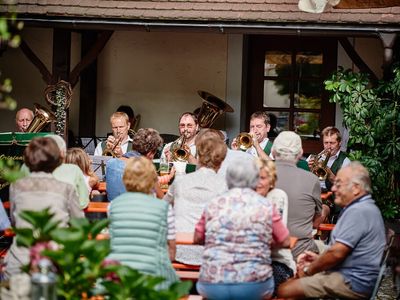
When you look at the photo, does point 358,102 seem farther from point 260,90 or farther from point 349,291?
point 349,291

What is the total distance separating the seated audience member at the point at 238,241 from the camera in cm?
724

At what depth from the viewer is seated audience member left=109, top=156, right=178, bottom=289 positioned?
7.30 m

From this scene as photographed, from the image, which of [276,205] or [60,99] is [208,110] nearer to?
[60,99]

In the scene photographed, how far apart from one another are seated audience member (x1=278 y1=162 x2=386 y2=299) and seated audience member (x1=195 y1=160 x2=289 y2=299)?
23.3 inches

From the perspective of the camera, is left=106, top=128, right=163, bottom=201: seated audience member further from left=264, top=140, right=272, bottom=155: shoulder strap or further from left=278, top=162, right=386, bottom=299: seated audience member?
left=278, top=162, right=386, bottom=299: seated audience member

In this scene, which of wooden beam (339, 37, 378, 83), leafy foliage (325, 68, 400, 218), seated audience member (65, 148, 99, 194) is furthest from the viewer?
wooden beam (339, 37, 378, 83)

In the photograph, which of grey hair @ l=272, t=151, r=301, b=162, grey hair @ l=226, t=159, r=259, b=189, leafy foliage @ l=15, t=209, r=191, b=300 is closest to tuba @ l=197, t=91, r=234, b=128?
grey hair @ l=272, t=151, r=301, b=162

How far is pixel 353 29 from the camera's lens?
40.0ft

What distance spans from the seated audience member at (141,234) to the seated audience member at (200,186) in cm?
102

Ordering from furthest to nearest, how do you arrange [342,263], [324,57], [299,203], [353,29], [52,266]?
[324,57]
[353,29]
[299,203]
[342,263]
[52,266]

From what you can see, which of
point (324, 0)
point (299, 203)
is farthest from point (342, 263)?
point (324, 0)

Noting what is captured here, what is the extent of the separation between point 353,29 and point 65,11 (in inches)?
135

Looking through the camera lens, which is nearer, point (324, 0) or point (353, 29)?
point (324, 0)

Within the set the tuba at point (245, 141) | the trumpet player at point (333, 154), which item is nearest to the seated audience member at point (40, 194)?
the tuba at point (245, 141)
